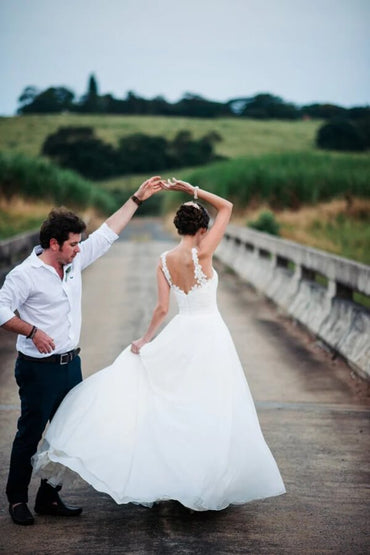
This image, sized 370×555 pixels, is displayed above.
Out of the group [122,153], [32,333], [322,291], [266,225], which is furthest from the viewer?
[122,153]

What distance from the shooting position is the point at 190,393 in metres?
5.24

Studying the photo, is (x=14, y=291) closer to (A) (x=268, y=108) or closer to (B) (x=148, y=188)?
(B) (x=148, y=188)

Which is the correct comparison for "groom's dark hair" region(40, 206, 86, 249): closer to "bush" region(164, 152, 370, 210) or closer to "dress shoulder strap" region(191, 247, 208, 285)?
"dress shoulder strap" region(191, 247, 208, 285)

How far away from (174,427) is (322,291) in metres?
6.16

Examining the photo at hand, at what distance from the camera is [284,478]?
5.80 m

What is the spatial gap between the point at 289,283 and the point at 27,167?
30876 mm

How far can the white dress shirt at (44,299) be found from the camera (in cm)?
491

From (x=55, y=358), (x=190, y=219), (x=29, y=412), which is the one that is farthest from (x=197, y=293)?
(x=29, y=412)

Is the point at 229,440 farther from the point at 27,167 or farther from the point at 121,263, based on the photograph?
the point at 27,167

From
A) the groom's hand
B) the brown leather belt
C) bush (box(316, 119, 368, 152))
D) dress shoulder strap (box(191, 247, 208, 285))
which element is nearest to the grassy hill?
the groom's hand

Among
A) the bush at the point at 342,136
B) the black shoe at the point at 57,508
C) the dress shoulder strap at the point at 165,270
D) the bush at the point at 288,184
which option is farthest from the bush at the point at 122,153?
the black shoe at the point at 57,508

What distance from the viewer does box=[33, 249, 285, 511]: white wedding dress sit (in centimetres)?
489

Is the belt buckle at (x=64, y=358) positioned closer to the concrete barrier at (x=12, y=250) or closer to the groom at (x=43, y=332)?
the groom at (x=43, y=332)

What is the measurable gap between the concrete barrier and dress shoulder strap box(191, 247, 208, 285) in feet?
23.7
